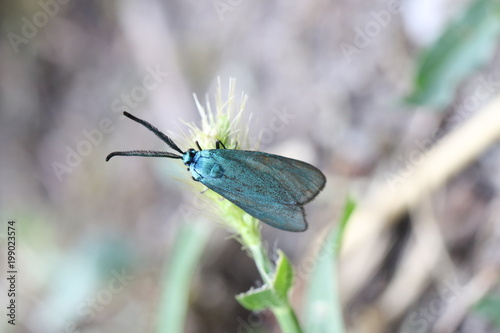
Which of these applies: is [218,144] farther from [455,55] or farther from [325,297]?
[455,55]

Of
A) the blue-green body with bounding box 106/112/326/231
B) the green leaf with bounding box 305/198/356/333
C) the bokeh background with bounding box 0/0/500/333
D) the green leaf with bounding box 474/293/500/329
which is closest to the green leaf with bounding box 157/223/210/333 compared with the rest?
the bokeh background with bounding box 0/0/500/333

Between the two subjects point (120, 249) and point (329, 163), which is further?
point (120, 249)

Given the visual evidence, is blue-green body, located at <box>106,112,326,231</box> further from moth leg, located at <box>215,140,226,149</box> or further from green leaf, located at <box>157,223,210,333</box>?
green leaf, located at <box>157,223,210,333</box>

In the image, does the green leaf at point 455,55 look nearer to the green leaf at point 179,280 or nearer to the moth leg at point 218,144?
the green leaf at point 179,280

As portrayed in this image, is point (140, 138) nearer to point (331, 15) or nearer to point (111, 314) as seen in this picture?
point (111, 314)

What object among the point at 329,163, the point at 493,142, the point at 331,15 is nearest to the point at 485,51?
the point at 493,142

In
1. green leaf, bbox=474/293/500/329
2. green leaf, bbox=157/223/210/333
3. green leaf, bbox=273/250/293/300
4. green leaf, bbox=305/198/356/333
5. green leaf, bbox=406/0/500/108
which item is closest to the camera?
green leaf, bbox=273/250/293/300

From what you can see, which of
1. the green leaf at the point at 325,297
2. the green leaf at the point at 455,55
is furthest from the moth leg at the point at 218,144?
the green leaf at the point at 455,55

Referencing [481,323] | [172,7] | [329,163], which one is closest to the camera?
[481,323]
